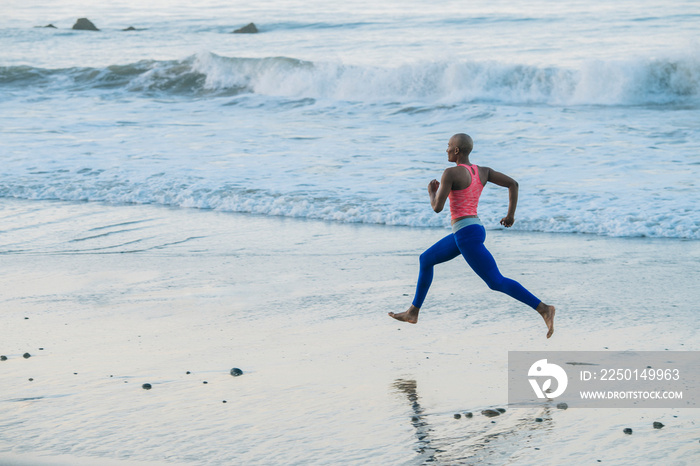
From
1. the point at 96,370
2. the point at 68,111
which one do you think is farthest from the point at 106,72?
the point at 96,370

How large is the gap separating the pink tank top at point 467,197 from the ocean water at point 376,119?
13.1 feet

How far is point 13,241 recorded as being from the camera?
8203 mm

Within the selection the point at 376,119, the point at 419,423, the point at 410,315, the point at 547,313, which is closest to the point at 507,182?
the point at 547,313

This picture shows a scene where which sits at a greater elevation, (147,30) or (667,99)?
(147,30)

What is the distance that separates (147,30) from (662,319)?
42451 mm

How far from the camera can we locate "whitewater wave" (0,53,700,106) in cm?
2102

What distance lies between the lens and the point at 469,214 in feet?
15.9

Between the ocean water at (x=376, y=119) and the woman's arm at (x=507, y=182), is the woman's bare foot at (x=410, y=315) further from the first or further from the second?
the ocean water at (x=376, y=119)

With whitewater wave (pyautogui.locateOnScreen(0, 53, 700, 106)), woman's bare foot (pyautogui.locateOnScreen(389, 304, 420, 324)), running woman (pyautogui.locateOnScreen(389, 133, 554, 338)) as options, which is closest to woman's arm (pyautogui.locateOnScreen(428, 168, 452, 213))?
running woman (pyautogui.locateOnScreen(389, 133, 554, 338))

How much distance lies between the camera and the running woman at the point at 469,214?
471 cm

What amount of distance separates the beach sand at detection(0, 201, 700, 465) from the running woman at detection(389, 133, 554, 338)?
0.36 m

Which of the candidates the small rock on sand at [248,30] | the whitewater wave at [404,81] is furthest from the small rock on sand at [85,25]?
the whitewater wave at [404,81]

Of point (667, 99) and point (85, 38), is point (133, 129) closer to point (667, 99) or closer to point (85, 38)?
Answer: point (667, 99)

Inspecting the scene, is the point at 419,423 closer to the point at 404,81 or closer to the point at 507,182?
the point at 507,182
